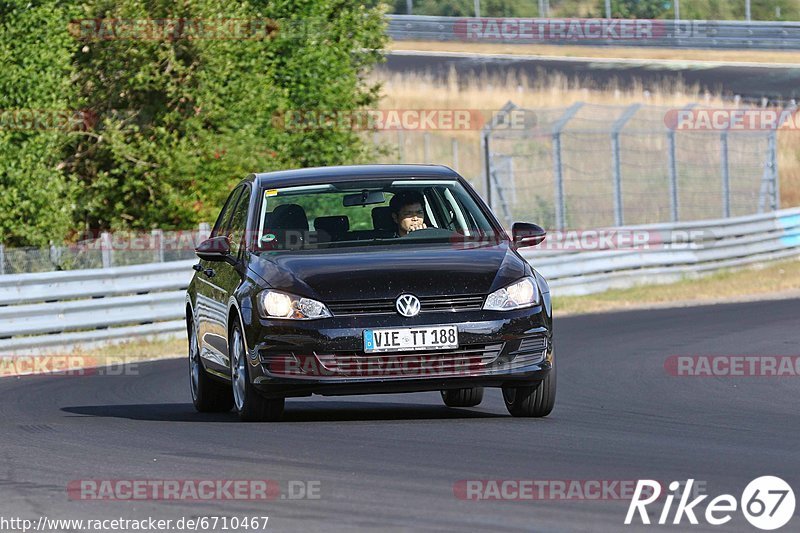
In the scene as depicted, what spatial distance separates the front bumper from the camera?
9594 millimetres

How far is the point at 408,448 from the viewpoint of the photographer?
873 centimetres

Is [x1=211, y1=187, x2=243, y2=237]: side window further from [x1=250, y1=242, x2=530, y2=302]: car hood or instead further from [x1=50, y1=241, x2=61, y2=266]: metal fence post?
[x1=50, y1=241, x2=61, y2=266]: metal fence post

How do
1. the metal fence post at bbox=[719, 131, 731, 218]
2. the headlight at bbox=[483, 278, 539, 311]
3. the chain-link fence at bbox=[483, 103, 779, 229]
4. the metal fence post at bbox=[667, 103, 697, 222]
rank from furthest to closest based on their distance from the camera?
the metal fence post at bbox=[719, 131, 731, 218] < the metal fence post at bbox=[667, 103, 697, 222] < the chain-link fence at bbox=[483, 103, 779, 229] < the headlight at bbox=[483, 278, 539, 311]

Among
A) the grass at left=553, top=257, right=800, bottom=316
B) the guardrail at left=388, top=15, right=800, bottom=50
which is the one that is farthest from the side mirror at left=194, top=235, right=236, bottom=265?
the guardrail at left=388, top=15, right=800, bottom=50

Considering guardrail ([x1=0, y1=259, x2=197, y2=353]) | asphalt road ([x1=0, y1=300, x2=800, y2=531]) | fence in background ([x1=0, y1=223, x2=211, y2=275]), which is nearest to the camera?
asphalt road ([x1=0, y1=300, x2=800, y2=531])

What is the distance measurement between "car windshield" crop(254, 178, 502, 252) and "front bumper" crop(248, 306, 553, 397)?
99cm

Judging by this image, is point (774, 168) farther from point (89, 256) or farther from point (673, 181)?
point (89, 256)

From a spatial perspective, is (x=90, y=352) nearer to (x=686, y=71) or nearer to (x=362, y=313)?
(x=362, y=313)

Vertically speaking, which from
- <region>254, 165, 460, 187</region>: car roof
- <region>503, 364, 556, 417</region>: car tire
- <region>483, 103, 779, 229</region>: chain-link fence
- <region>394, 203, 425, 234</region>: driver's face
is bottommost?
<region>483, 103, 779, 229</region>: chain-link fence

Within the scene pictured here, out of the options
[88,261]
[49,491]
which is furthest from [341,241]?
[88,261]

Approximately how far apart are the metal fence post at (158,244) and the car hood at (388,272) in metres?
Answer: 10.7

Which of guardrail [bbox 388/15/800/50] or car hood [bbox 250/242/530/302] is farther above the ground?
car hood [bbox 250/242/530/302]

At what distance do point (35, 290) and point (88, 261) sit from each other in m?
1.98

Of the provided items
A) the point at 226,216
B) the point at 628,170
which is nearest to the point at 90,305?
the point at 226,216
